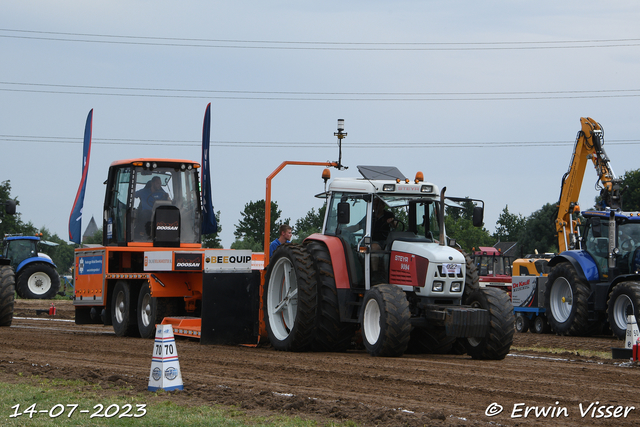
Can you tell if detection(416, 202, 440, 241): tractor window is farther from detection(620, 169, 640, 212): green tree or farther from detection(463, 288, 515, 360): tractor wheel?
detection(620, 169, 640, 212): green tree

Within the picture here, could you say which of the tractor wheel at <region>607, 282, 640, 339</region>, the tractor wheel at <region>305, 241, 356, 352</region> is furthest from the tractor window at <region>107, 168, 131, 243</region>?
the tractor wheel at <region>607, 282, 640, 339</region>

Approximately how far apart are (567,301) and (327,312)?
29.4 ft

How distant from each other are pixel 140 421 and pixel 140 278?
885 centimetres

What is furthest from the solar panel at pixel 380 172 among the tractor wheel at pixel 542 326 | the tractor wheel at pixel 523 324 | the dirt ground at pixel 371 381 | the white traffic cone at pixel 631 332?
the tractor wheel at pixel 523 324

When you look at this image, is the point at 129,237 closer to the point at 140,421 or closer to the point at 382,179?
the point at 382,179

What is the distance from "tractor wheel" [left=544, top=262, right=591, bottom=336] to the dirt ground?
485cm

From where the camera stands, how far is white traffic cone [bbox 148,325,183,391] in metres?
7.82

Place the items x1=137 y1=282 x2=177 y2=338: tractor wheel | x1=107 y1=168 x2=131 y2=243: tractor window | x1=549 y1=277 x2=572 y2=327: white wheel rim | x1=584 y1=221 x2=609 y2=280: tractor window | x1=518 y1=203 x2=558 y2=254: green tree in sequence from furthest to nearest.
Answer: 1. x1=518 y1=203 x2=558 y2=254: green tree
2. x1=549 y1=277 x2=572 y2=327: white wheel rim
3. x1=584 y1=221 x2=609 y2=280: tractor window
4. x1=107 y1=168 x2=131 y2=243: tractor window
5. x1=137 y1=282 x2=177 y2=338: tractor wheel

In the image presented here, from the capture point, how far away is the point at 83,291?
16609 mm

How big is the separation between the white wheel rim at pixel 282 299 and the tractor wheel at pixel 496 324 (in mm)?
2855

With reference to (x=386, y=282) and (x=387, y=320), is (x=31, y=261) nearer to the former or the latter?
(x=386, y=282)

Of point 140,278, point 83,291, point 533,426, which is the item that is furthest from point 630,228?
point 533,426

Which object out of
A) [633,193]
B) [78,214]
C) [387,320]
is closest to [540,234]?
[633,193]

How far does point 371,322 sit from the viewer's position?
447 inches
